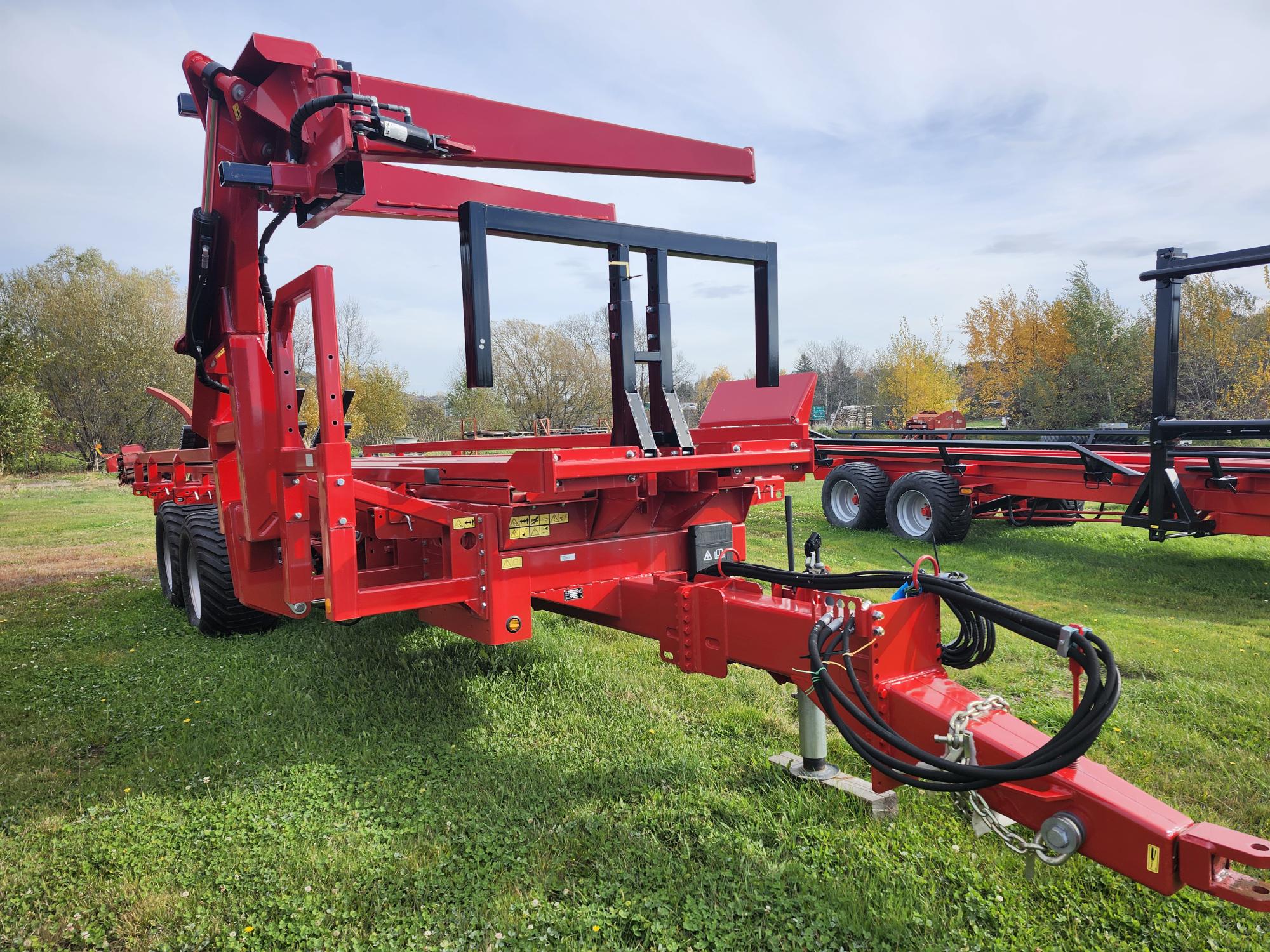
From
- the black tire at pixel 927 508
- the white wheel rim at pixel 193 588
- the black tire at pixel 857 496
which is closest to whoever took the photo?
the white wheel rim at pixel 193 588

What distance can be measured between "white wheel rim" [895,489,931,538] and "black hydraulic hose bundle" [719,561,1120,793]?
24.5 feet

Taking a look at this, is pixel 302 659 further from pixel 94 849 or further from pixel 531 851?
pixel 531 851

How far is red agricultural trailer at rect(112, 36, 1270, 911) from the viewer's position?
224cm

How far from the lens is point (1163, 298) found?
621 centimetres

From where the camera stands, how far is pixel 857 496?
36.5ft

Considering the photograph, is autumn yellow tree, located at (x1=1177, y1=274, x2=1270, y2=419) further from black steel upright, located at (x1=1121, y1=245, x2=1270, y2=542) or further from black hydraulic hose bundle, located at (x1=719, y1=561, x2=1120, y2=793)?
black hydraulic hose bundle, located at (x1=719, y1=561, x2=1120, y2=793)

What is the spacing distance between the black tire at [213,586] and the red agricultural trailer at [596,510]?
1.27 metres

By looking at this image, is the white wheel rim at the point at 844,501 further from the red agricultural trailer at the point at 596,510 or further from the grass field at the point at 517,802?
the red agricultural trailer at the point at 596,510

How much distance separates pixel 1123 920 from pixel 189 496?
→ 6.89 m

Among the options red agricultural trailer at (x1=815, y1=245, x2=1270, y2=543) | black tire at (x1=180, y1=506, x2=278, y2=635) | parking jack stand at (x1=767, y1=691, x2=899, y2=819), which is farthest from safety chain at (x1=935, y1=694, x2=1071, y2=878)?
black tire at (x1=180, y1=506, x2=278, y2=635)

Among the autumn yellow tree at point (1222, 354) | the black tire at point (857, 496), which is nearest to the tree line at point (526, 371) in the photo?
the autumn yellow tree at point (1222, 354)

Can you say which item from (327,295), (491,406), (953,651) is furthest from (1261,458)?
(491,406)

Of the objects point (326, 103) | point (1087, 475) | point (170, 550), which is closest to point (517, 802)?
point (326, 103)

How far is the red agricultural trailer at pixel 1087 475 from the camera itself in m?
6.18
